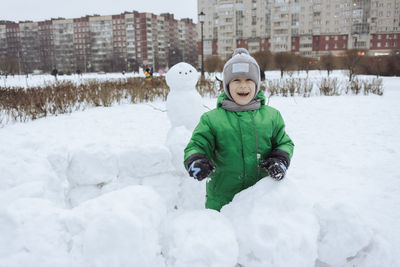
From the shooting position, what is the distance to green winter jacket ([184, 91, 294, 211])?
1703 mm

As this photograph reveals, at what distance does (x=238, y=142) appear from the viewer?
67.4 inches

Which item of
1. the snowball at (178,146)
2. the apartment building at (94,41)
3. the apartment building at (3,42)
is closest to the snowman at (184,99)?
the snowball at (178,146)

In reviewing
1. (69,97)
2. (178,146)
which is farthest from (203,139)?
(69,97)

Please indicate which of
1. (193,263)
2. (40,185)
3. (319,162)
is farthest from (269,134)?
(319,162)

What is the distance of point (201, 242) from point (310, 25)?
206ft

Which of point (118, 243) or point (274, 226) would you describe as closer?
point (118, 243)

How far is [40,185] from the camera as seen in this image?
7.83ft

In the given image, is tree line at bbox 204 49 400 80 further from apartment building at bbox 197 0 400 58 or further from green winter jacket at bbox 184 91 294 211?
apartment building at bbox 197 0 400 58

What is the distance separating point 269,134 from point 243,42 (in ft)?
202

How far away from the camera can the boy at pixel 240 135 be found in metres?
1.71

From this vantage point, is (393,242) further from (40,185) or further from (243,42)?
(243,42)

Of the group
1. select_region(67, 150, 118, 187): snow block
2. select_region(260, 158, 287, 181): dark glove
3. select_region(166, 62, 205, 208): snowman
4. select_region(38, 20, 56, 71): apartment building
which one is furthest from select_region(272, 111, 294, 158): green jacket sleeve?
select_region(38, 20, 56, 71): apartment building

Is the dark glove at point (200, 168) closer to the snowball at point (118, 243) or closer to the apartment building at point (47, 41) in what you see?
the snowball at point (118, 243)

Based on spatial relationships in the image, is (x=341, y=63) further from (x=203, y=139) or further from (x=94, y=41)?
(x=94, y=41)
